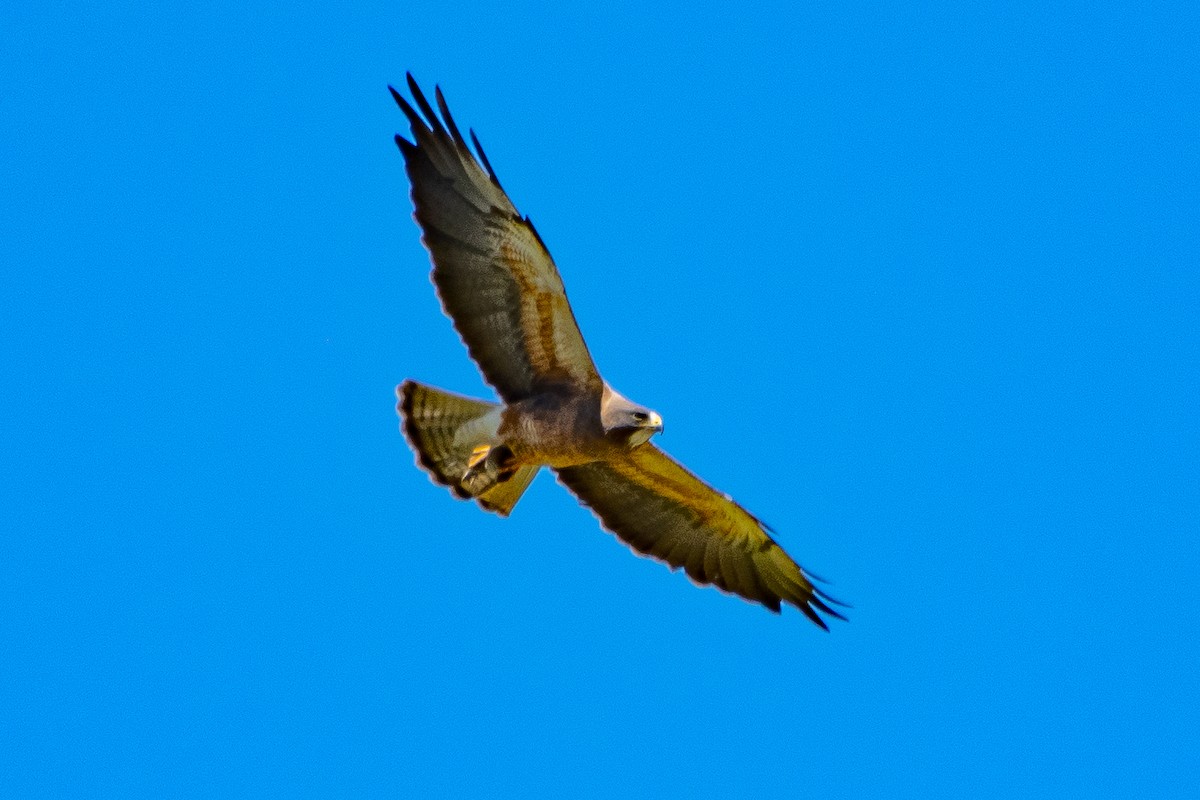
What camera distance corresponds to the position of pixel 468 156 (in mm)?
10586

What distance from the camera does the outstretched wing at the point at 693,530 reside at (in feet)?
40.0

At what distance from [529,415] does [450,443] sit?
0.99 m

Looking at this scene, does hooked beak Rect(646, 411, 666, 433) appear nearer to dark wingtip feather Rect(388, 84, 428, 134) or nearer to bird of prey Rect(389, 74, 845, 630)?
bird of prey Rect(389, 74, 845, 630)

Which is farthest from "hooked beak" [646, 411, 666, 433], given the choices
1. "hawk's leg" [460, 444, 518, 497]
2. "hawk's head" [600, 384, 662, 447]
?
"hawk's leg" [460, 444, 518, 497]

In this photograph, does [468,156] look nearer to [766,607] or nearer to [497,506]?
[497,506]

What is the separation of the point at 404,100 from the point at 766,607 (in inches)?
183

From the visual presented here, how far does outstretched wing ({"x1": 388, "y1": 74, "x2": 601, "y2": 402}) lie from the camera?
34.8ft

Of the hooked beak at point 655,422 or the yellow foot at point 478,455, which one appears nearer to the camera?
the hooked beak at point 655,422

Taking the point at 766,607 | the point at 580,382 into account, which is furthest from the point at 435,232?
the point at 766,607

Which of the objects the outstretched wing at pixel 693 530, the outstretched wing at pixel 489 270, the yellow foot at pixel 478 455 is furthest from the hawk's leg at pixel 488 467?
the outstretched wing at pixel 693 530

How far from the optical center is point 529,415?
36.5ft

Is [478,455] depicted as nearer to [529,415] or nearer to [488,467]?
[488,467]

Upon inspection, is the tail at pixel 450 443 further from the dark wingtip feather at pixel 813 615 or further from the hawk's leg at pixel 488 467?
the dark wingtip feather at pixel 813 615

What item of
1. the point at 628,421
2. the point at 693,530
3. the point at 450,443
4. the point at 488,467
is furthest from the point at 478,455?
the point at 693,530
